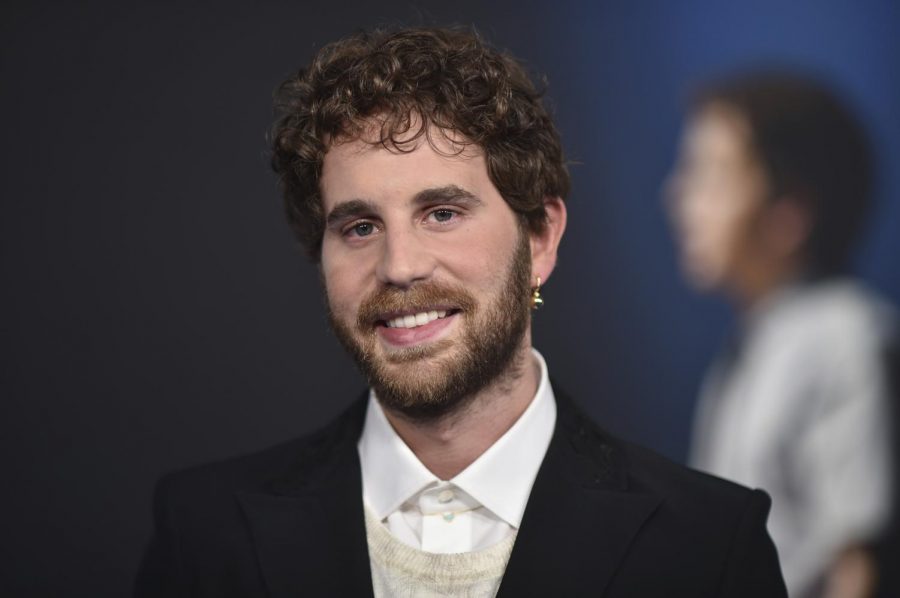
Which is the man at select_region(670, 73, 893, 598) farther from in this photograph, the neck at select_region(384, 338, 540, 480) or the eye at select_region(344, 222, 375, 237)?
the eye at select_region(344, 222, 375, 237)

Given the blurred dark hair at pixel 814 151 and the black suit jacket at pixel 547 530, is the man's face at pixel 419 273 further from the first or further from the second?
the blurred dark hair at pixel 814 151

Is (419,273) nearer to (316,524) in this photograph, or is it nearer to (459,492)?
(459,492)

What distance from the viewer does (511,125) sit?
2.69 m

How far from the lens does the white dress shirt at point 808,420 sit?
3.79 meters

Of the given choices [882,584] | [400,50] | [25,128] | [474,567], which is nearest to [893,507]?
[882,584]

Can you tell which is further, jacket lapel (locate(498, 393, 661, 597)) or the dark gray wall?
the dark gray wall

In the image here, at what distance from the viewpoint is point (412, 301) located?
2.48 meters

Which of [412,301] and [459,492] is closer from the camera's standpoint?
[412,301]

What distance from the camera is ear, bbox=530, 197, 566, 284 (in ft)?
9.29

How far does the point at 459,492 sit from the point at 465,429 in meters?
0.14

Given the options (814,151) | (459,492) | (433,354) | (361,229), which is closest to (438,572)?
(459,492)

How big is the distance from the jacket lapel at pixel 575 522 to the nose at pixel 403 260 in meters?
0.51

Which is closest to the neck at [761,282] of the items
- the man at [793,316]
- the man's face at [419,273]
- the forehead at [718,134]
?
the man at [793,316]

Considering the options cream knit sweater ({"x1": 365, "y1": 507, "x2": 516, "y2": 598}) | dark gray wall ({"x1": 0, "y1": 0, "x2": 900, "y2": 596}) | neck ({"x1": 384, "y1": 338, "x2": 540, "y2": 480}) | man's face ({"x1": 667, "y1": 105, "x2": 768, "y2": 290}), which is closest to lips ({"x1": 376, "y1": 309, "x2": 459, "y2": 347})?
neck ({"x1": 384, "y1": 338, "x2": 540, "y2": 480})
